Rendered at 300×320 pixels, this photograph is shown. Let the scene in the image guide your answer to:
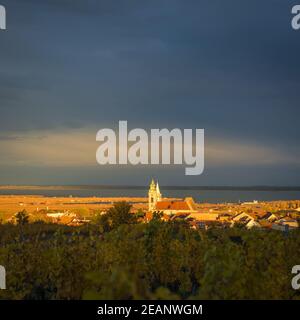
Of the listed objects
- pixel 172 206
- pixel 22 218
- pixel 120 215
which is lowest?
pixel 22 218

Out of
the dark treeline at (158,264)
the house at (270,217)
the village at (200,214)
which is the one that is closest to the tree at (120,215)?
the village at (200,214)

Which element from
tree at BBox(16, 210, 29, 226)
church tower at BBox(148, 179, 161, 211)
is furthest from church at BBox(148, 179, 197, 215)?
tree at BBox(16, 210, 29, 226)

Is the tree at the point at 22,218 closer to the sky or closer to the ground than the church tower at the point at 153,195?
closer to the ground

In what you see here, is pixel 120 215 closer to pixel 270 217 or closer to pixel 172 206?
pixel 270 217

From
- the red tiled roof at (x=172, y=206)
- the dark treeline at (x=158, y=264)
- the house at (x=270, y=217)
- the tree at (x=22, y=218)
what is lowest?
the dark treeline at (x=158, y=264)

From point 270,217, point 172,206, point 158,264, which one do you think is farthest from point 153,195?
point 158,264

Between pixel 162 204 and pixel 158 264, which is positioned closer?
pixel 158 264

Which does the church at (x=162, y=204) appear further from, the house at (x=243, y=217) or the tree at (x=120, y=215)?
the house at (x=243, y=217)

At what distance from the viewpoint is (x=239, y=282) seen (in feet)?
25.7

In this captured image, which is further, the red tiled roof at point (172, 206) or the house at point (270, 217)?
the red tiled roof at point (172, 206)

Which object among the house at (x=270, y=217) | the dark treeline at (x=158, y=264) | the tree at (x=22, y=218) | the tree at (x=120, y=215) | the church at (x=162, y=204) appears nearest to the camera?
the dark treeline at (x=158, y=264)
